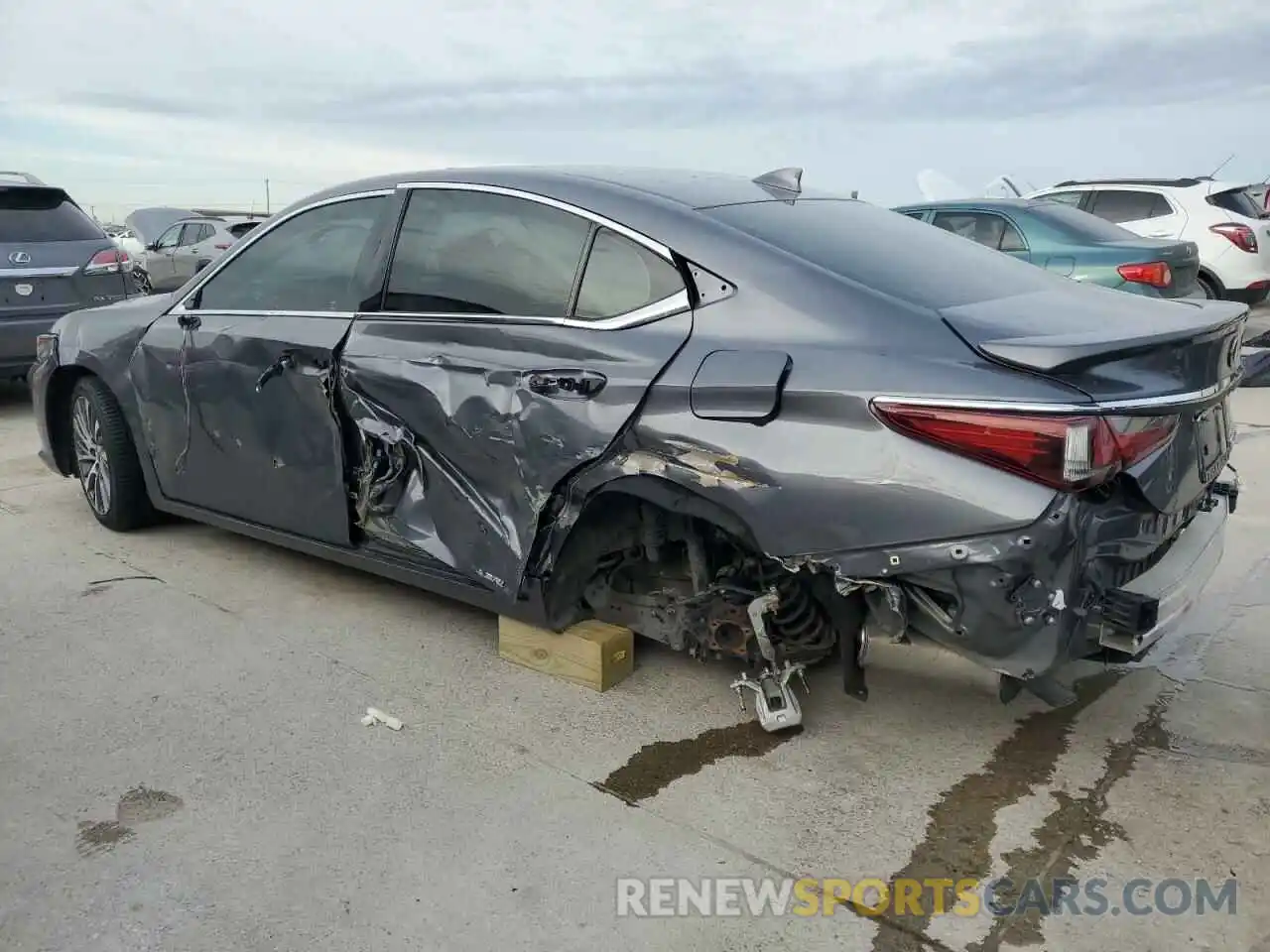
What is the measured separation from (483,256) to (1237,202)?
10757 millimetres

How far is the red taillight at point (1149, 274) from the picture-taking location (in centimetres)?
777

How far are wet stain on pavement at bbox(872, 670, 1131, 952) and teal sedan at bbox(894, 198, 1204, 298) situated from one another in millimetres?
5137

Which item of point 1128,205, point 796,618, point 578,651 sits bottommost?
point 578,651

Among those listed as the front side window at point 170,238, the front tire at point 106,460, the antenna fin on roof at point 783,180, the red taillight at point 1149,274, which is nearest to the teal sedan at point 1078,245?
the red taillight at point 1149,274

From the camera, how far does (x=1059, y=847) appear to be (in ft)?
8.38

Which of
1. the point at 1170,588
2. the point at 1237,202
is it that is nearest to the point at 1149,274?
the point at 1237,202

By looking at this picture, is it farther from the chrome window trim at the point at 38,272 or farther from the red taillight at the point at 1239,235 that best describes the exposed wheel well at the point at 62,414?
the red taillight at the point at 1239,235

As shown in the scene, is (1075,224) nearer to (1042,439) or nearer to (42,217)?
(1042,439)

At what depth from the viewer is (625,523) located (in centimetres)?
320

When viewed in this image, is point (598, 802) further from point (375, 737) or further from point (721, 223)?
point (721, 223)

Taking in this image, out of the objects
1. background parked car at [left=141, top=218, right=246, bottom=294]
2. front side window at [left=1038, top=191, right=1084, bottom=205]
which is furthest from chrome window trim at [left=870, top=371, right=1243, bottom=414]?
background parked car at [left=141, top=218, right=246, bottom=294]

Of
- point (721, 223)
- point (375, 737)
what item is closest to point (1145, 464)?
point (721, 223)

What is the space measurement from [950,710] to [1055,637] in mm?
879

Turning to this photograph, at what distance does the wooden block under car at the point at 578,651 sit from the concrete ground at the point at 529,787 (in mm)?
59
